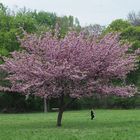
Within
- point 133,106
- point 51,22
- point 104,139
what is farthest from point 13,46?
point 104,139

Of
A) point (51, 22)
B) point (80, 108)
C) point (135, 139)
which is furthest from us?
point (51, 22)

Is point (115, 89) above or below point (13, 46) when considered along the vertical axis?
below

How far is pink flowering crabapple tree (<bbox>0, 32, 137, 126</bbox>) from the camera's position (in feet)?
88.9

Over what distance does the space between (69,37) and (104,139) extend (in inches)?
426

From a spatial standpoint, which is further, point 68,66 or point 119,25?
point 119,25

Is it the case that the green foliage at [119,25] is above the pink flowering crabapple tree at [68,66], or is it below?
above

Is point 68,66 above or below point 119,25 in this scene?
below

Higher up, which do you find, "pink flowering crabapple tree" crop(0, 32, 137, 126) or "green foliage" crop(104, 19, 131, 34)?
"green foliage" crop(104, 19, 131, 34)

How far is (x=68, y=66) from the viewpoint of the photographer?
26.5m

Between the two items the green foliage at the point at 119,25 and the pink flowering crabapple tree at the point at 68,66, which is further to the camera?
the green foliage at the point at 119,25

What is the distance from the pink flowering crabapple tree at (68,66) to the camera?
27.1 meters

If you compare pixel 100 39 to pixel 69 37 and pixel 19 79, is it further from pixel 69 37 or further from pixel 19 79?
pixel 19 79

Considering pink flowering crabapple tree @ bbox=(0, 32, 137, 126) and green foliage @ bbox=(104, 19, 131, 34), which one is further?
green foliage @ bbox=(104, 19, 131, 34)

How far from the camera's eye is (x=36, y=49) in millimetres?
28172
